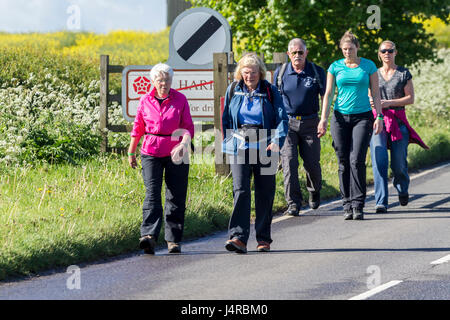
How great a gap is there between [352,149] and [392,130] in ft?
3.71

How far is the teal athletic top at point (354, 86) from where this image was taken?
35.2 feet

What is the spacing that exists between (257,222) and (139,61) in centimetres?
2449

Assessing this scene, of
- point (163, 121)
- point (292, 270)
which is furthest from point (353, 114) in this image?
point (292, 270)

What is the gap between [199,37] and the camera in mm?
12688

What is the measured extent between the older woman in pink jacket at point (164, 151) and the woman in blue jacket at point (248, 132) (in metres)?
0.46

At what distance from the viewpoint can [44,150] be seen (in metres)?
13.4

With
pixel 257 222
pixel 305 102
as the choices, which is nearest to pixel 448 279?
pixel 257 222

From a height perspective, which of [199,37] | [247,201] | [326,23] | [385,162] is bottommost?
[247,201]

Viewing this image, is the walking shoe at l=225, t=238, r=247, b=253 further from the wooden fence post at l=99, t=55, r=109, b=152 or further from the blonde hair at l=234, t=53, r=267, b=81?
the wooden fence post at l=99, t=55, r=109, b=152

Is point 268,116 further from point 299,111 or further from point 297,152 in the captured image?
point 297,152

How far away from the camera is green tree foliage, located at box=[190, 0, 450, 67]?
2292 cm

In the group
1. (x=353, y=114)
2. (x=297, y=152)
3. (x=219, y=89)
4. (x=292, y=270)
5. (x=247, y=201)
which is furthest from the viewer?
(x=219, y=89)

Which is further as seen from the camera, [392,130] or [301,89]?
[392,130]

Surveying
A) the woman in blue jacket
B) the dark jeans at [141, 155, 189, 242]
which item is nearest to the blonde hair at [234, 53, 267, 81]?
the woman in blue jacket
